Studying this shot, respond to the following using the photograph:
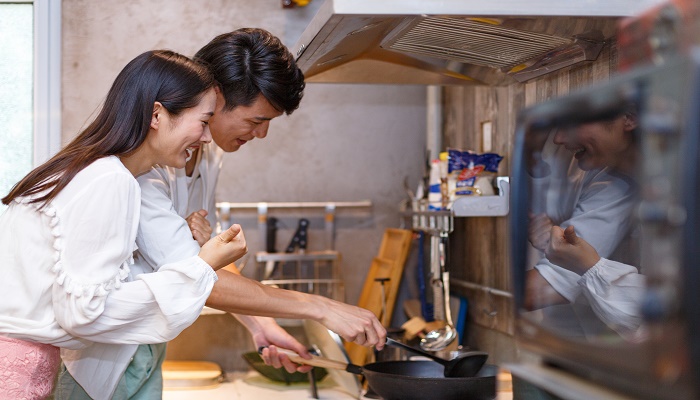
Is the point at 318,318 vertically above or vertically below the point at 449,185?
below

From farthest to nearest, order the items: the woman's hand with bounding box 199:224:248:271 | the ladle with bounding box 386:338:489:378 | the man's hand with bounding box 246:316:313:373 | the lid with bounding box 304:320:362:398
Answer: the lid with bounding box 304:320:362:398 → the man's hand with bounding box 246:316:313:373 → the ladle with bounding box 386:338:489:378 → the woman's hand with bounding box 199:224:248:271

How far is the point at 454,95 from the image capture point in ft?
7.54

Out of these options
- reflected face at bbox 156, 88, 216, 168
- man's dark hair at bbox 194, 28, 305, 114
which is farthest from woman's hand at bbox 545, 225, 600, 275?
man's dark hair at bbox 194, 28, 305, 114

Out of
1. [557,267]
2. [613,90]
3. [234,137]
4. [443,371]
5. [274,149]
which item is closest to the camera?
[613,90]

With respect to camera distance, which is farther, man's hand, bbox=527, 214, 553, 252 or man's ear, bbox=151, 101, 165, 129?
man's ear, bbox=151, 101, 165, 129

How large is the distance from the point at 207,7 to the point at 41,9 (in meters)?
0.49

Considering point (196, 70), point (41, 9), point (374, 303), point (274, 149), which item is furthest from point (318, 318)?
point (41, 9)

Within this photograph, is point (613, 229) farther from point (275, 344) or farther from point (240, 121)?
point (275, 344)

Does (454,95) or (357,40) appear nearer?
(357,40)

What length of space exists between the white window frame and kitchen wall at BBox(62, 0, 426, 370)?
0.08 feet

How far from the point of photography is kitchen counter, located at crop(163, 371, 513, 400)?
194cm

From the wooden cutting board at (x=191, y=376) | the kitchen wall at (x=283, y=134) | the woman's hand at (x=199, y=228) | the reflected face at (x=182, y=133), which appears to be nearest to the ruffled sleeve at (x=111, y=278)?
the reflected face at (x=182, y=133)

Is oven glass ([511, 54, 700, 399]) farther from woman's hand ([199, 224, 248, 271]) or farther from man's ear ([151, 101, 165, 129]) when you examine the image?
man's ear ([151, 101, 165, 129])

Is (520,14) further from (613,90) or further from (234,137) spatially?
(234,137)
